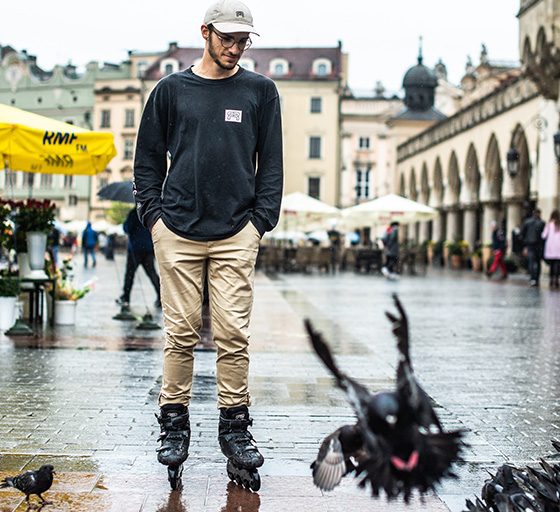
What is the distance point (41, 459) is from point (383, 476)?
2.50m

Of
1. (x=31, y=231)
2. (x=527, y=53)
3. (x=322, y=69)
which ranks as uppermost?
(x=322, y=69)

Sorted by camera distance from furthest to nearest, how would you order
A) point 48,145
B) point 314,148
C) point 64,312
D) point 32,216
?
point 314,148 < point 64,312 < point 32,216 < point 48,145

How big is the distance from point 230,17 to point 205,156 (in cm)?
62

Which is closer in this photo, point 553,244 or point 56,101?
point 553,244

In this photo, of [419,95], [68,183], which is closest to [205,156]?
[419,95]

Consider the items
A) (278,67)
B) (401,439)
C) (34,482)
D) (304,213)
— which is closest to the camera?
(401,439)

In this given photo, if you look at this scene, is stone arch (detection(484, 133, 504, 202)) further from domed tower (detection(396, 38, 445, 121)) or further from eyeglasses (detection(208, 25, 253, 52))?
eyeglasses (detection(208, 25, 253, 52))

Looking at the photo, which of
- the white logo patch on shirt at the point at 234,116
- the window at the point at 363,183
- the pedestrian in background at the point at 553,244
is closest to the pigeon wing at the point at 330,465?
the white logo patch on shirt at the point at 234,116

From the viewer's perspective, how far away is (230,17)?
3.84 m

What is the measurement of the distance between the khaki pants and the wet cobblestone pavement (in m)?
0.43

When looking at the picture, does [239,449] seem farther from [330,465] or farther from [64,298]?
[64,298]

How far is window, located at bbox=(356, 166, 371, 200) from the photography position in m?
72.3

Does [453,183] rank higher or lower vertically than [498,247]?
higher

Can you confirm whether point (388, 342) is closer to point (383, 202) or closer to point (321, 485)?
point (321, 485)
